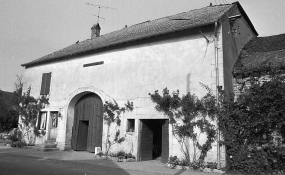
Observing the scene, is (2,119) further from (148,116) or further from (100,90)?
(148,116)

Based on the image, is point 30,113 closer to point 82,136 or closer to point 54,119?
point 54,119

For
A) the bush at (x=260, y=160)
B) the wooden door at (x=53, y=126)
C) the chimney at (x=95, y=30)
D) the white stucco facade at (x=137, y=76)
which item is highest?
the chimney at (x=95, y=30)

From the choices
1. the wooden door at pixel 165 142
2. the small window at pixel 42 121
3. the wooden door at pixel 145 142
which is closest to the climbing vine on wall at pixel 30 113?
the small window at pixel 42 121

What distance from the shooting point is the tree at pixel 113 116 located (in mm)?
11680

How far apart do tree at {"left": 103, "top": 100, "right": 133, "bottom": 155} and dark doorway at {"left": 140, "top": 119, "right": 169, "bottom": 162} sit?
42.0 inches

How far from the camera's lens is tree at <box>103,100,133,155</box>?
11.7 metres

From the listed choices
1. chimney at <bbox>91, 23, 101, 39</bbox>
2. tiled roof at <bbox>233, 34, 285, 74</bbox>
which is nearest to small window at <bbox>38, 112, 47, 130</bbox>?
chimney at <bbox>91, 23, 101, 39</bbox>

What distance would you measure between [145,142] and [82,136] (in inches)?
193

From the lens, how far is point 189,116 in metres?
9.75

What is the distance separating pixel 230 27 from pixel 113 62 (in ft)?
20.8

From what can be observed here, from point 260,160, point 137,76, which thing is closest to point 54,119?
point 137,76

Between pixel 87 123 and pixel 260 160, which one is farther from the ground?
pixel 87 123

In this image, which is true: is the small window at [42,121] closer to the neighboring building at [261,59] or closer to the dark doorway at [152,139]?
the dark doorway at [152,139]

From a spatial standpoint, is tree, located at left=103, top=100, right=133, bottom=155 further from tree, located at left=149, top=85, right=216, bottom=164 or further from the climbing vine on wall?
the climbing vine on wall
